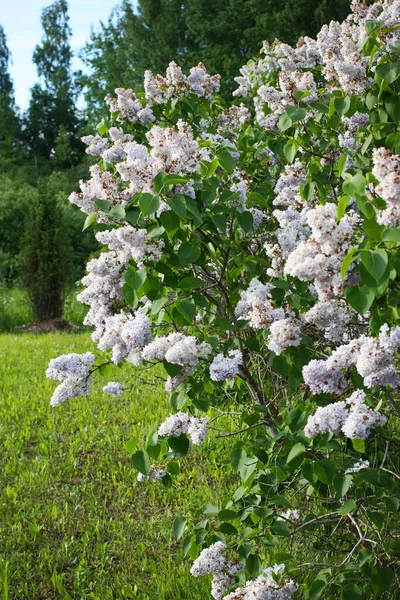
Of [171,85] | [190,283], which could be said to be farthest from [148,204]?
[171,85]

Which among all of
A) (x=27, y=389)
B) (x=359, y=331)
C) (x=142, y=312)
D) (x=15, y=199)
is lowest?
(x=27, y=389)

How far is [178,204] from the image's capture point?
5.85 feet

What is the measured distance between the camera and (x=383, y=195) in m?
1.45

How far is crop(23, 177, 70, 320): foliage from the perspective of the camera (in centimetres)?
1049

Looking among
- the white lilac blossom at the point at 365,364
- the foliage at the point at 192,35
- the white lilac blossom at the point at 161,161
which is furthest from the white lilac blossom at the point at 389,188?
the foliage at the point at 192,35

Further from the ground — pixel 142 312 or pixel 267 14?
pixel 267 14

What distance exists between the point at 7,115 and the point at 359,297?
40.2m

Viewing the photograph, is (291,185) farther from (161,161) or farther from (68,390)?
(68,390)

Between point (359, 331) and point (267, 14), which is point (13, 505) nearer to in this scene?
point (359, 331)

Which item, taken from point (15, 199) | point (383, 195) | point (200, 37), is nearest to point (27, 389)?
point (383, 195)

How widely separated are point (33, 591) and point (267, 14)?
64.4 ft

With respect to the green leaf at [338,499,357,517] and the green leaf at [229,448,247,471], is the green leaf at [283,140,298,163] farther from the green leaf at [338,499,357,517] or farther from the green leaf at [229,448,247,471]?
the green leaf at [338,499,357,517]

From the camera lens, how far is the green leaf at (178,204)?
1755mm

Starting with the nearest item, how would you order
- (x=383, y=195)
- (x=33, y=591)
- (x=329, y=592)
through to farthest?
(x=383, y=195) < (x=329, y=592) < (x=33, y=591)
